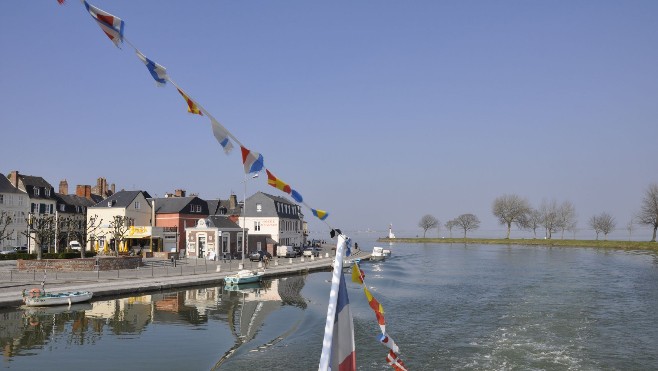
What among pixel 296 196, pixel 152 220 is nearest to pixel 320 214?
pixel 296 196

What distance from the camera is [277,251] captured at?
8006cm

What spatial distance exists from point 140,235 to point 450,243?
12796 cm

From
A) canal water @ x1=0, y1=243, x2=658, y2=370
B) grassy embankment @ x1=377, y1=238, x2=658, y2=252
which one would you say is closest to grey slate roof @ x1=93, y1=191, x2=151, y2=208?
canal water @ x1=0, y1=243, x2=658, y2=370

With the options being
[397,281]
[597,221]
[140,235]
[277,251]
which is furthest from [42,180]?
[597,221]

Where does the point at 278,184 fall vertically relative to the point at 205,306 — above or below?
above

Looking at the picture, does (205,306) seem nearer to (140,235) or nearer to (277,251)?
(140,235)

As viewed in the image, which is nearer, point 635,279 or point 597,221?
point 635,279

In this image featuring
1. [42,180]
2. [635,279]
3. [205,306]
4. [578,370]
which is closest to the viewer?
[578,370]

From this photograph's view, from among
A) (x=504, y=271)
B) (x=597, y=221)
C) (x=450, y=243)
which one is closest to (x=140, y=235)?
(x=504, y=271)

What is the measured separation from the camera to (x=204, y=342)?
85.1 feet

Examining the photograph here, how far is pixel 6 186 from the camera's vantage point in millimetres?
79750

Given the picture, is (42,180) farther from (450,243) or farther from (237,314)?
(450,243)

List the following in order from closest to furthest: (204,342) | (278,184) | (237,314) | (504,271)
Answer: (278,184) < (204,342) < (237,314) < (504,271)

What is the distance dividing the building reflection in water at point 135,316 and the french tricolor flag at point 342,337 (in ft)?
56.1
